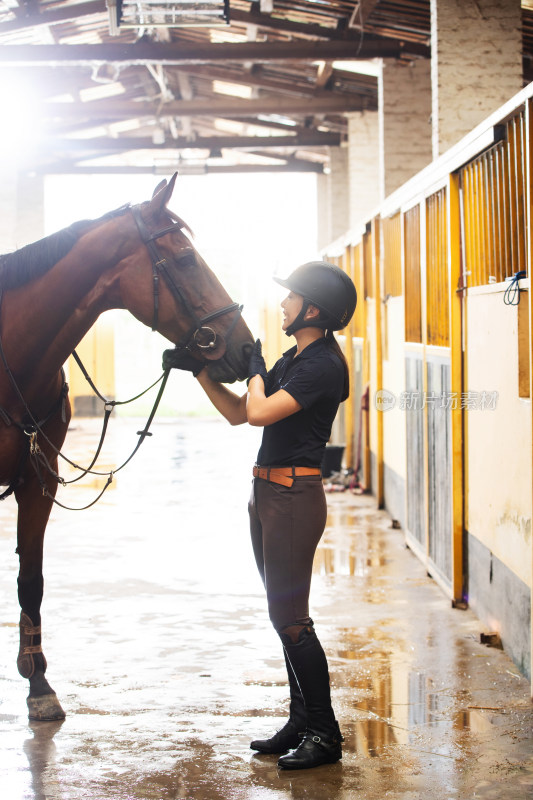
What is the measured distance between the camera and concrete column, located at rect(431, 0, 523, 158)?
6875 millimetres

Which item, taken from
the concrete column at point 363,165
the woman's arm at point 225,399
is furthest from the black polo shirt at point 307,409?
the concrete column at point 363,165

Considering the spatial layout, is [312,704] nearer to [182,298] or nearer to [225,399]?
[225,399]

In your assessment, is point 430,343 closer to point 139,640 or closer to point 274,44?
point 139,640

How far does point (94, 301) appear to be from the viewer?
9.18 ft

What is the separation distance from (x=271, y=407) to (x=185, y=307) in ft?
1.40

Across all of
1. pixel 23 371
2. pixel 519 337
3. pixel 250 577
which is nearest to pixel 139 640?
pixel 250 577

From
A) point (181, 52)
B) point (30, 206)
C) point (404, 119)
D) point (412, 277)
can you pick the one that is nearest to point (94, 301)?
point (412, 277)

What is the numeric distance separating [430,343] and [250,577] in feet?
5.48

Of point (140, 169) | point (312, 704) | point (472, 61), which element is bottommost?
point (312, 704)

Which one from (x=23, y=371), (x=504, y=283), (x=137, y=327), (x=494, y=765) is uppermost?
(x=137, y=327)

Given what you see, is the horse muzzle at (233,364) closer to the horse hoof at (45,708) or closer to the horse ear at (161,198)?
the horse ear at (161,198)

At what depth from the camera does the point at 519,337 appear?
3461mm

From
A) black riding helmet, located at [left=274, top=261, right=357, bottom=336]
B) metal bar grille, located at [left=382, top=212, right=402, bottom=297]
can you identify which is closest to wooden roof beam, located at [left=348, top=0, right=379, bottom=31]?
metal bar grille, located at [left=382, top=212, right=402, bottom=297]

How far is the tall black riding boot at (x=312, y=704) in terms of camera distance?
2572mm
